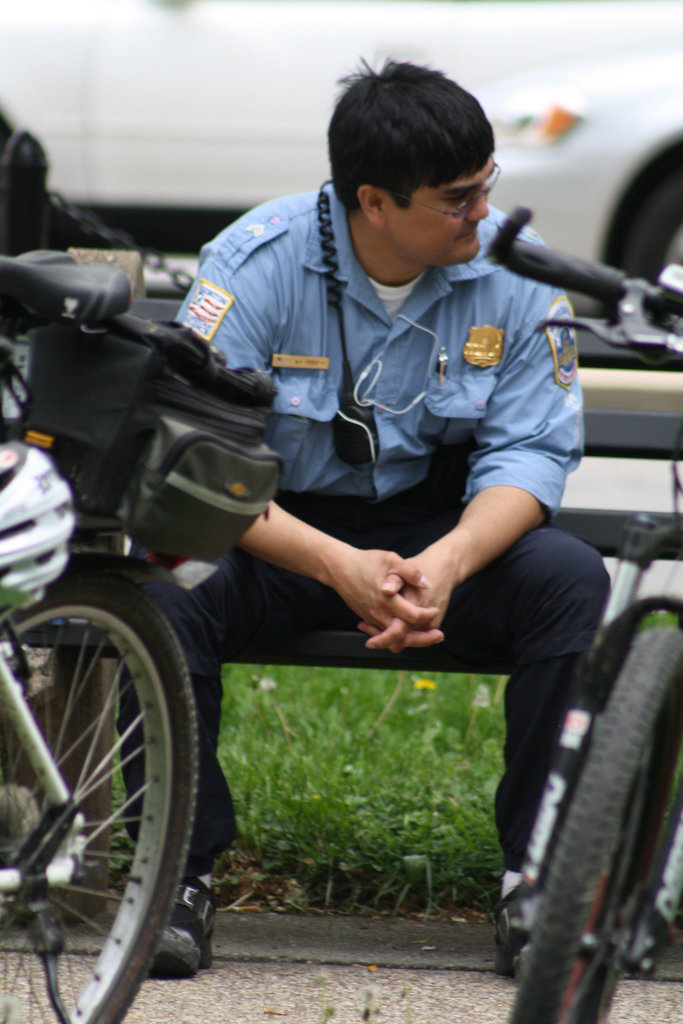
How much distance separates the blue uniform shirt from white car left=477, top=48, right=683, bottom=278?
3795 millimetres

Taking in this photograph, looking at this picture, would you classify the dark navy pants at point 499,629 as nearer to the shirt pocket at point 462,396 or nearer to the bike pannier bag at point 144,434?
the shirt pocket at point 462,396

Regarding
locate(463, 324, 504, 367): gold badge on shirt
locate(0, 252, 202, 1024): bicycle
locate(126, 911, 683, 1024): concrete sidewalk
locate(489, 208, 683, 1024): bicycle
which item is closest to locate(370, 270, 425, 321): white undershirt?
locate(463, 324, 504, 367): gold badge on shirt

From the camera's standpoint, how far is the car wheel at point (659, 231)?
21.0 ft

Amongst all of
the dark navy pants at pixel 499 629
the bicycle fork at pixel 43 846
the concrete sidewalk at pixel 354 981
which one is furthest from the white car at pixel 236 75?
the bicycle fork at pixel 43 846

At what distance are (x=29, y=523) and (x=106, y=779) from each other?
63 centimetres

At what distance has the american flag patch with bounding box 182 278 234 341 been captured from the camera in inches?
102

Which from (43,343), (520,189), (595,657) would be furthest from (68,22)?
(595,657)

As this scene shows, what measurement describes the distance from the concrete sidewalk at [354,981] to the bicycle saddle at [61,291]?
3.47 feet

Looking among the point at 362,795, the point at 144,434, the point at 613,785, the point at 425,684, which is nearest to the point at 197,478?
the point at 144,434

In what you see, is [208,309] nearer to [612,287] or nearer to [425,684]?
[612,287]

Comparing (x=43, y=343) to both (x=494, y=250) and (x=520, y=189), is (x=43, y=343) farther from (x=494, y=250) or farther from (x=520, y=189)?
(x=520, y=189)

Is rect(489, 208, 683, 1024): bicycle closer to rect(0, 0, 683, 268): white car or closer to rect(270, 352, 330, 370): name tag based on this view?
rect(270, 352, 330, 370): name tag

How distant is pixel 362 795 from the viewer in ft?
9.86

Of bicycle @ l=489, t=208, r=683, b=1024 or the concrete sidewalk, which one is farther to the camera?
the concrete sidewalk
